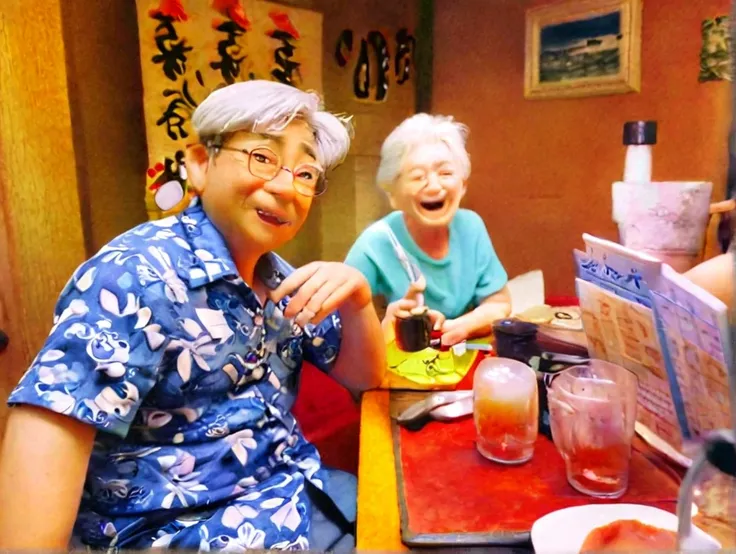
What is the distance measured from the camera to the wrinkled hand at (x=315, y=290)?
78 centimetres

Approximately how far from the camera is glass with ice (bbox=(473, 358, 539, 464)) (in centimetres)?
69

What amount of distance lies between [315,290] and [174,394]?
233mm

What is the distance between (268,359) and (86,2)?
1.91 feet

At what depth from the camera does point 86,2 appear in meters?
0.81

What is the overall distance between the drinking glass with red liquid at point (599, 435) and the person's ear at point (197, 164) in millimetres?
563

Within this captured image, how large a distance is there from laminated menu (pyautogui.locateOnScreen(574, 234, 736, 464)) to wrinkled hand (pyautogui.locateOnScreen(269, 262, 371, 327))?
1.11 feet

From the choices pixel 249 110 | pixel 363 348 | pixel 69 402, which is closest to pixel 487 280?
pixel 363 348

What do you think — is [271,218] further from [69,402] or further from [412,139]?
[412,139]

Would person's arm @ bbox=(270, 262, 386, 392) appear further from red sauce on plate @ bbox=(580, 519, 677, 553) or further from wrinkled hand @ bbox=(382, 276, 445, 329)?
red sauce on plate @ bbox=(580, 519, 677, 553)

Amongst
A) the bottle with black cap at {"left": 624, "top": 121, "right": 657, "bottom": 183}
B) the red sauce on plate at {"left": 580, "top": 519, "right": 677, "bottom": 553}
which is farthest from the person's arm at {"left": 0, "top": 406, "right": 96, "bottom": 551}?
the bottle with black cap at {"left": 624, "top": 121, "right": 657, "bottom": 183}

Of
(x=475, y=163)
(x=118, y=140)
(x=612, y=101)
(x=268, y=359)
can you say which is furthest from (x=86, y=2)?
(x=612, y=101)

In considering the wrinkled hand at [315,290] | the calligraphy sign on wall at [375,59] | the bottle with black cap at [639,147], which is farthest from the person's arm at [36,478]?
the bottle with black cap at [639,147]

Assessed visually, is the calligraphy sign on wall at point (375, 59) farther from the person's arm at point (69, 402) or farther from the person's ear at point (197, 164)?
the person's arm at point (69, 402)

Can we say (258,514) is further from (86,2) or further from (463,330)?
(86,2)
